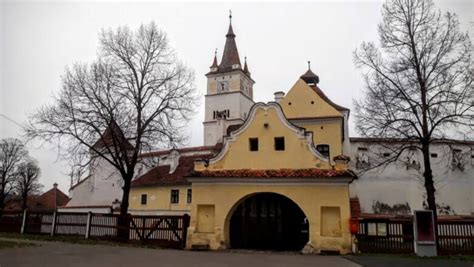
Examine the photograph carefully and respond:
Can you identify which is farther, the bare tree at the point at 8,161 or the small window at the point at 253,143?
the bare tree at the point at 8,161

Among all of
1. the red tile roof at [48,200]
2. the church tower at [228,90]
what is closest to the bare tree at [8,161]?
the red tile roof at [48,200]

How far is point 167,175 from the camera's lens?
135 feet

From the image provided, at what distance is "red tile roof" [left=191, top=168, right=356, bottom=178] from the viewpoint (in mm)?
17906

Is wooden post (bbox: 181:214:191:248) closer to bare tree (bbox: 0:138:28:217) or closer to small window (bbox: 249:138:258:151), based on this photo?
small window (bbox: 249:138:258:151)

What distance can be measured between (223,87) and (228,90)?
1.44 m

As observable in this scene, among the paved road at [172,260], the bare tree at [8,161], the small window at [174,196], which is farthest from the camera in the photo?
the bare tree at [8,161]

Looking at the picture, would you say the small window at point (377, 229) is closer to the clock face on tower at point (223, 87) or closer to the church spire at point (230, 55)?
the clock face on tower at point (223, 87)

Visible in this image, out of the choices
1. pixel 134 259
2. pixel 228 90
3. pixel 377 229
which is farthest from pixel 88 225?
pixel 228 90

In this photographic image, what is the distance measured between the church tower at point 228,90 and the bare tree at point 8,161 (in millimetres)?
27586

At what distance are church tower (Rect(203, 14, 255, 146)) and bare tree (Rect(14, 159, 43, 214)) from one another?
25.3 m

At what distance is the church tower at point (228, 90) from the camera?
239ft

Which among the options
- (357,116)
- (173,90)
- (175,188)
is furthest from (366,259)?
(175,188)

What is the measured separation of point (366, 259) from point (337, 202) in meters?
3.08

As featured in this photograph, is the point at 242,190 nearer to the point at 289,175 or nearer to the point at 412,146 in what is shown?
the point at 289,175
